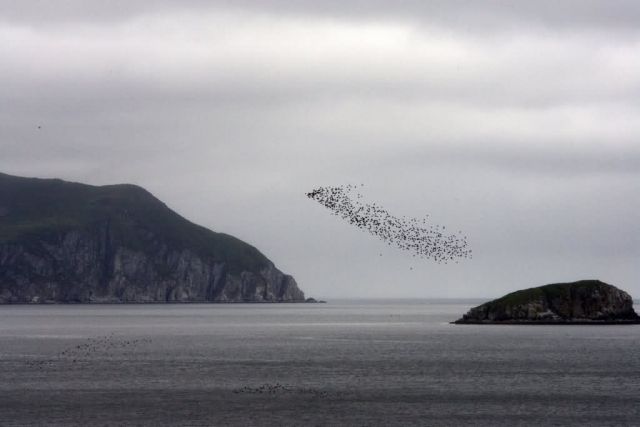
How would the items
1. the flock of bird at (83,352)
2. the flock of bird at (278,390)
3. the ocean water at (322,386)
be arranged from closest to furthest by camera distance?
1. the ocean water at (322,386)
2. the flock of bird at (278,390)
3. the flock of bird at (83,352)

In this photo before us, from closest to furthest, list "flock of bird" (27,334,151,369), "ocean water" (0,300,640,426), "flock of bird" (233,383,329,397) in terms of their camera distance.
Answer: "ocean water" (0,300,640,426)
"flock of bird" (233,383,329,397)
"flock of bird" (27,334,151,369)

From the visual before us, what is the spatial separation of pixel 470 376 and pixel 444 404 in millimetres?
29519

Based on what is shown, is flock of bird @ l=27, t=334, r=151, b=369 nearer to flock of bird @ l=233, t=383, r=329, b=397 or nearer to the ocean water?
the ocean water

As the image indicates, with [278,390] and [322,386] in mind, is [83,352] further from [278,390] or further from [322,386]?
[278,390]

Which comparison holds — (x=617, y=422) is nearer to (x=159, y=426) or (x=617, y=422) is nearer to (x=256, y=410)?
(x=256, y=410)

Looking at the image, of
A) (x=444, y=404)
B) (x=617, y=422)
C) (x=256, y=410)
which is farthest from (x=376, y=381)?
(x=617, y=422)

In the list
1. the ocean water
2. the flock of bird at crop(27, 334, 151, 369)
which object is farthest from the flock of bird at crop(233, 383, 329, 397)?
the flock of bird at crop(27, 334, 151, 369)

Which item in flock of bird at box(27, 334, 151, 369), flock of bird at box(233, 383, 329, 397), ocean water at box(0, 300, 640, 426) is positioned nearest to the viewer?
ocean water at box(0, 300, 640, 426)

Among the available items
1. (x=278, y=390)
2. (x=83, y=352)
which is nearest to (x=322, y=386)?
(x=278, y=390)

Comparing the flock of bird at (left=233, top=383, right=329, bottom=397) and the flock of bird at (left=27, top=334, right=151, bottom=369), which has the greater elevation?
the flock of bird at (left=27, top=334, right=151, bottom=369)

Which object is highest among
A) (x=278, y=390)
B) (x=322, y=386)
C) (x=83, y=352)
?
(x=83, y=352)

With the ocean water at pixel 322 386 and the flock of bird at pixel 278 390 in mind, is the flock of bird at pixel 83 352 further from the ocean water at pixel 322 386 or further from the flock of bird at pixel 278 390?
the flock of bird at pixel 278 390

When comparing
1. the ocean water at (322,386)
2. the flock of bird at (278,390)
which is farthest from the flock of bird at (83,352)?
the flock of bird at (278,390)

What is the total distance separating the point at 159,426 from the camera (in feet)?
285
